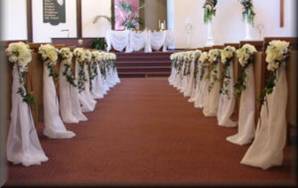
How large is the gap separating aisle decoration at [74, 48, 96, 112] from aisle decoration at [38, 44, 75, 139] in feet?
5.24

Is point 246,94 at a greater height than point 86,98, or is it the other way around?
point 246,94

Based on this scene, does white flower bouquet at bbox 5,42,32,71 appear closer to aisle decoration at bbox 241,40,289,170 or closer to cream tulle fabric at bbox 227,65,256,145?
aisle decoration at bbox 241,40,289,170

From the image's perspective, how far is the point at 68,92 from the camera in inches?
217

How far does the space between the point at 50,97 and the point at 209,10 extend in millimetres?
11190

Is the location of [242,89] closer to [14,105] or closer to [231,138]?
[231,138]

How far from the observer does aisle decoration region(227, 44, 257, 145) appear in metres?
4.28

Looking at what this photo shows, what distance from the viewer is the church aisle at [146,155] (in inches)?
127

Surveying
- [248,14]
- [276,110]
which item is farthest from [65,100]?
[248,14]

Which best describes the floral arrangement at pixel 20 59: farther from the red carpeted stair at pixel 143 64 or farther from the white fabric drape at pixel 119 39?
the white fabric drape at pixel 119 39

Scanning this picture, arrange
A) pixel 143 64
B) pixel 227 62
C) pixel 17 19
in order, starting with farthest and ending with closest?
pixel 17 19, pixel 143 64, pixel 227 62

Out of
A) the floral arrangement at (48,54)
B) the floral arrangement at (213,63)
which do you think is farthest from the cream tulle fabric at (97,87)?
the floral arrangement at (48,54)

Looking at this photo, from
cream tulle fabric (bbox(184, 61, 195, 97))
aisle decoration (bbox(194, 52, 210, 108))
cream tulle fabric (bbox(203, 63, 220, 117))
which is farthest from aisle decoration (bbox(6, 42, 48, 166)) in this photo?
cream tulle fabric (bbox(184, 61, 195, 97))

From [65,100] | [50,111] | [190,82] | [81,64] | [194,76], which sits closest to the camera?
[50,111]

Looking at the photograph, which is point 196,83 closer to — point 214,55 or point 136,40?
point 214,55
